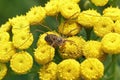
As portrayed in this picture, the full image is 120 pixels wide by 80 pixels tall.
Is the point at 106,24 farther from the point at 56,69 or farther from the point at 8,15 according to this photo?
the point at 8,15

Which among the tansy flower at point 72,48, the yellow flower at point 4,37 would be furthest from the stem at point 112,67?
the yellow flower at point 4,37

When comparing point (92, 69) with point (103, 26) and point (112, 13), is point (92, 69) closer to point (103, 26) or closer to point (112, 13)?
point (103, 26)

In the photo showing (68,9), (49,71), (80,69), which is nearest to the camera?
(80,69)

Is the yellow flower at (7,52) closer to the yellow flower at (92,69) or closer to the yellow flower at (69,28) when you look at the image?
the yellow flower at (69,28)

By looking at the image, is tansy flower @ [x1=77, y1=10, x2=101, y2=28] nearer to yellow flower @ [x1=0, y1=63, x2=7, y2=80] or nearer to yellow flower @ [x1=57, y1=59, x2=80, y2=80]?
yellow flower @ [x1=57, y1=59, x2=80, y2=80]

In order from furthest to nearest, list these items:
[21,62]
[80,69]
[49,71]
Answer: [21,62]
[49,71]
[80,69]

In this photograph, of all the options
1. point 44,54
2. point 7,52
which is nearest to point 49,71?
point 44,54
